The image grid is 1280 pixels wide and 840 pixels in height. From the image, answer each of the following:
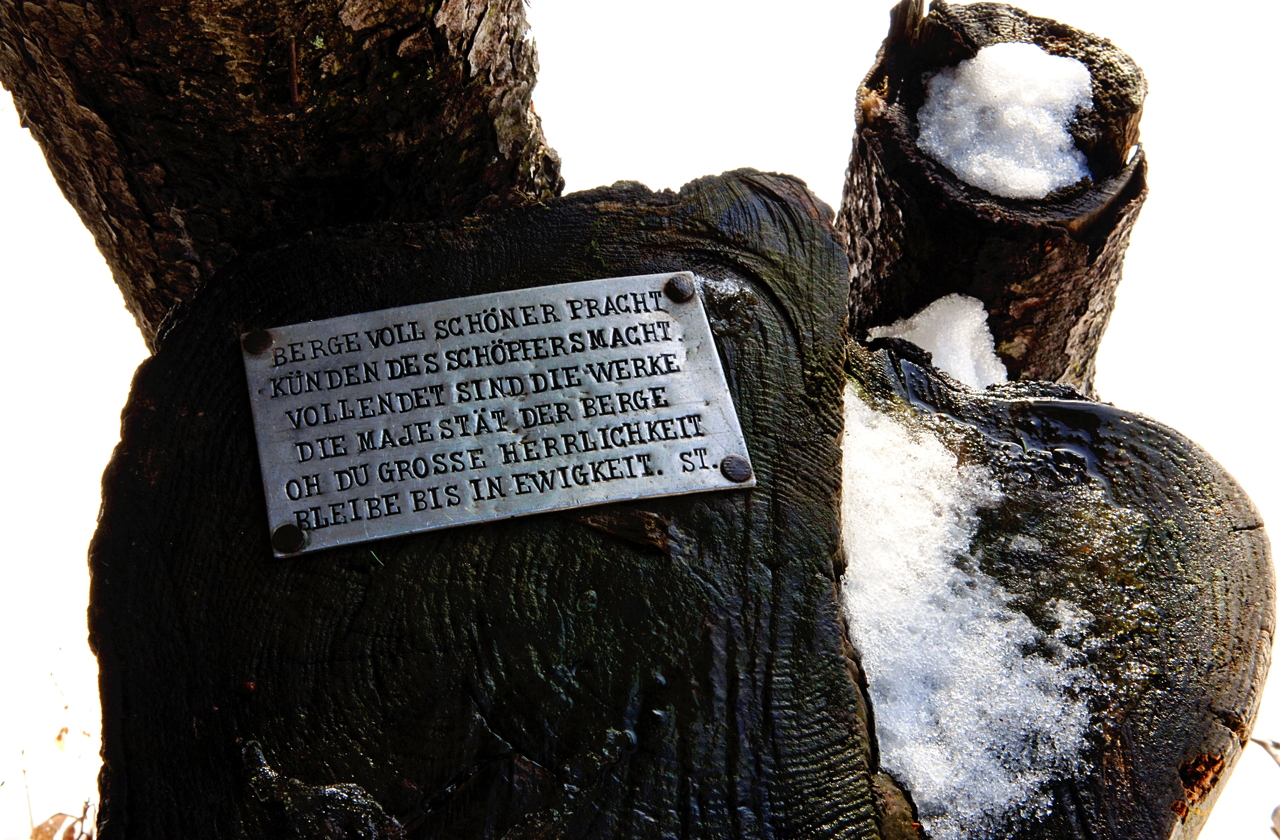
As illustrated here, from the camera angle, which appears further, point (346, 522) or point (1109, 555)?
point (1109, 555)

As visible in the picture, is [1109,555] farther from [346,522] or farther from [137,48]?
[137,48]

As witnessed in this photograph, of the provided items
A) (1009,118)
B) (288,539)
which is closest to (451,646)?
(288,539)

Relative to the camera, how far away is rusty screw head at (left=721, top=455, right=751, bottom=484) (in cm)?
145

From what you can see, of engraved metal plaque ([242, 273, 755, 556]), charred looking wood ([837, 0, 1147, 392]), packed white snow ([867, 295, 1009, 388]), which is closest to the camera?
engraved metal plaque ([242, 273, 755, 556])

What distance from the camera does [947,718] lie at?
1.38m

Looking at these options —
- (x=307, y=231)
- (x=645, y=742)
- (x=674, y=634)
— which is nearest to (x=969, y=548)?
(x=674, y=634)

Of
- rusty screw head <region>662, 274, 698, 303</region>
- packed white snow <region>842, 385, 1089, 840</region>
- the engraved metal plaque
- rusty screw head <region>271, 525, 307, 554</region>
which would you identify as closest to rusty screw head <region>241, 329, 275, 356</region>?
the engraved metal plaque

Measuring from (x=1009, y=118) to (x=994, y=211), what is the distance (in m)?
0.25

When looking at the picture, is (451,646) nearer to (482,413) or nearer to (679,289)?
(482,413)

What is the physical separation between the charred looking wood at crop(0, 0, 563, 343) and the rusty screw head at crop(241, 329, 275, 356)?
0.18 meters

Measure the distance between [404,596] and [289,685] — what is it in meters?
0.19

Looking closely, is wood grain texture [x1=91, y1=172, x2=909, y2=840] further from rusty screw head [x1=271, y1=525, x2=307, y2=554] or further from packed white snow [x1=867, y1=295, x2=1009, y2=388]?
packed white snow [x1=867, y1=295, x2=1009, y2=388]

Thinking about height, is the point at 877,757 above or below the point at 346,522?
below

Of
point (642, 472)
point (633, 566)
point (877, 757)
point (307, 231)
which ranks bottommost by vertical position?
point (877, 757)
